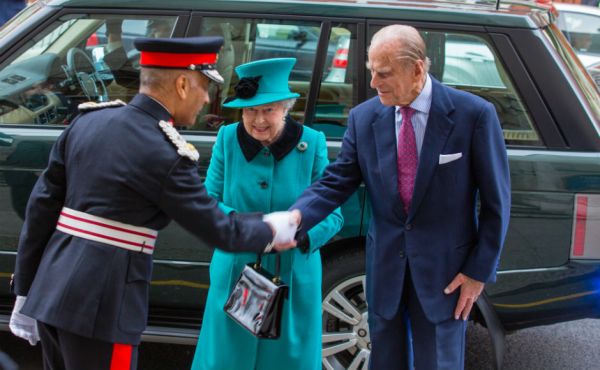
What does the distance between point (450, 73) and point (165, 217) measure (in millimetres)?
1973

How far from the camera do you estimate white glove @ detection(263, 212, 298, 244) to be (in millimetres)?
2840

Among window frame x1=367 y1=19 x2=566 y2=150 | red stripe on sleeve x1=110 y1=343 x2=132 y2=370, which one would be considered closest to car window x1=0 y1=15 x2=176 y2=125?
window frame x1=367 y1=19 x2=566 y2=150

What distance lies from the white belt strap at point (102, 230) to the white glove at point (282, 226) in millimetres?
439

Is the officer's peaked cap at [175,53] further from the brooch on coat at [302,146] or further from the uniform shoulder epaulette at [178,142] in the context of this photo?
the brooch on coat at [302,146]

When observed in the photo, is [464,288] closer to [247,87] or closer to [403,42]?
[403,42]

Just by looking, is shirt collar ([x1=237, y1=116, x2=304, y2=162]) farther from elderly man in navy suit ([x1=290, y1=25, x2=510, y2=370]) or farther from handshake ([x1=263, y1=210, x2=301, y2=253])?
handshake ([x1=263, y1=210, x2=301, y2=253])

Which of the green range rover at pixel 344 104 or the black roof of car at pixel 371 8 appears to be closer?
the green range rover at pixel 344 104

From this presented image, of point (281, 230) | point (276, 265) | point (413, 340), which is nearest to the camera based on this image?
point (281, 230)

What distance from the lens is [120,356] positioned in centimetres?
267

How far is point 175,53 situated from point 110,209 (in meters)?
0.52

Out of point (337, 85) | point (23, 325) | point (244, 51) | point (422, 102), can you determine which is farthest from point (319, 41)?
point (23, 325)

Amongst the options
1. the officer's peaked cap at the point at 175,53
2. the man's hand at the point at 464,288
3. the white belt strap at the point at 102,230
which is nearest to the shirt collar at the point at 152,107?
the officer's peaked cap at the point at 175,53

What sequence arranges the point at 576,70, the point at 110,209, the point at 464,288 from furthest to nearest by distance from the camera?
the point at 576,70, the point at 464,288, the point at 110,209

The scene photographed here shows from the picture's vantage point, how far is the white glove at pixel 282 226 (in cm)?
284
